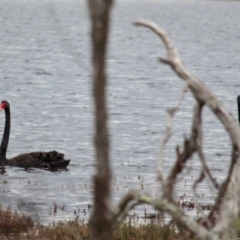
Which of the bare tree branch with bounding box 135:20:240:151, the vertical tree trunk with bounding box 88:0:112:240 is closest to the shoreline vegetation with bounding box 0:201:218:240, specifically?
the bare tree branch with bounding box 135:20:240:151

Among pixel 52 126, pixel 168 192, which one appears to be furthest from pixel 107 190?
pixel 52 126

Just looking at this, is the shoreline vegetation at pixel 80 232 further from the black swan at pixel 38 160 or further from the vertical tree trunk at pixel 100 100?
the black swan at pixel 38 160

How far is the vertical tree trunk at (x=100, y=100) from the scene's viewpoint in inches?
121

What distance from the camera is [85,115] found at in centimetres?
2289

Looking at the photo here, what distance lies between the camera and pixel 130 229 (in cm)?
874

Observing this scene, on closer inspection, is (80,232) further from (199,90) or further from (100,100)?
(100,100)

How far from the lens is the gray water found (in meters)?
12.4

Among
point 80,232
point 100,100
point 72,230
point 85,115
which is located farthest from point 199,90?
point 85,115

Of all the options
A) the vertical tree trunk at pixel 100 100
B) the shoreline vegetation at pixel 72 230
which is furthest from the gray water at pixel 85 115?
the shoreline vegetation at pixel 72 230

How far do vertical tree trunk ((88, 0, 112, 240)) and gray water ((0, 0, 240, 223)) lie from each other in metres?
0.07

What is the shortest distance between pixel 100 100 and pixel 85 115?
19772 mm

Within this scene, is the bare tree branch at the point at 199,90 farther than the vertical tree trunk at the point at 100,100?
Yes

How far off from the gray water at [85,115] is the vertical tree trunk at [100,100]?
7 centimetres

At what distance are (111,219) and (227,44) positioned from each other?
52.4 meters
